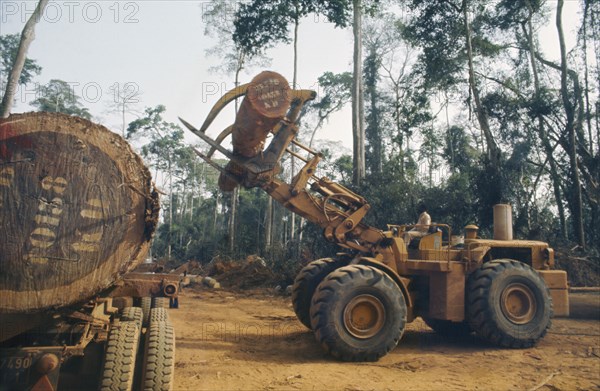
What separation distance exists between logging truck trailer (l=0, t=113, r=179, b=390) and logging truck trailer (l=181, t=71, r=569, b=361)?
2805 millimetres

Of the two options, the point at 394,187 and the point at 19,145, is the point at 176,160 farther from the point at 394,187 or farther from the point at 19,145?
the point at 19,145

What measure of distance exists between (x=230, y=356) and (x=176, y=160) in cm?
4097

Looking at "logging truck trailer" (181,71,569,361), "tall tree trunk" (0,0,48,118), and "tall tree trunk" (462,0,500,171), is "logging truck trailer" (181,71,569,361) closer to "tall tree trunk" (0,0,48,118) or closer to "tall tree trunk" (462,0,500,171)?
"tall tree trunk" (462,0,500,171)

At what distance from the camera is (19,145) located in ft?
9.80

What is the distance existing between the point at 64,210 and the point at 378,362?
4.86 m

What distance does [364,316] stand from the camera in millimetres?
6590

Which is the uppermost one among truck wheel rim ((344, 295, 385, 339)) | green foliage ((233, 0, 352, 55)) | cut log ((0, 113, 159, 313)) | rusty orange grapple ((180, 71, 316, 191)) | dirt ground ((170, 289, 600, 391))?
green foliage ((233, 0, 352, 55))

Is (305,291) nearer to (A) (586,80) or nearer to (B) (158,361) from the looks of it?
(B) (158,361)

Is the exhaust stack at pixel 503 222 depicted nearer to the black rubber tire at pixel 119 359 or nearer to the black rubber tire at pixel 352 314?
the black rubber tire at pixel 352 314

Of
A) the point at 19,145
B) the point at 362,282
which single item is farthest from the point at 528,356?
the point at 19,145

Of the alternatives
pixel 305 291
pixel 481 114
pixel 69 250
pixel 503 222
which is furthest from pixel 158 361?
pixel 481 114

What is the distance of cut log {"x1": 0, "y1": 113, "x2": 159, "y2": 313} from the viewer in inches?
114

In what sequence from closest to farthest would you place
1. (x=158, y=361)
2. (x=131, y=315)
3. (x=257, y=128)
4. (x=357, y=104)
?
(x=158, y=361) < (x=131, y=315) < (x=257, y=128) < (x=357, y=104)

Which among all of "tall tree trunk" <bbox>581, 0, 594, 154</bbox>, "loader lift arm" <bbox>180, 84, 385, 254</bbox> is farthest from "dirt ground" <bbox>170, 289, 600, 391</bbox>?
"tall tree trunk" <bbox>581, 0, 594, 154</bbox>
